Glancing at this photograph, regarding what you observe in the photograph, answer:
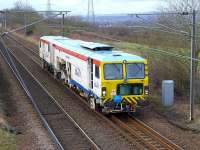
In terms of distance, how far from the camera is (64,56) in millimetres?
30672

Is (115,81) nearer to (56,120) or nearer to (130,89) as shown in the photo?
(130,89)

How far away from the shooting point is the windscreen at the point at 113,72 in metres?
21.6

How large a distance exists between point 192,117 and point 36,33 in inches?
2450

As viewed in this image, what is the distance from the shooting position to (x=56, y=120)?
22234mm

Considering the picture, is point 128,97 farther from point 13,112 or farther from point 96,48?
point 13,112

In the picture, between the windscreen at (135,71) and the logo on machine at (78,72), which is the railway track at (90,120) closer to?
the logo on machine at (78,72)

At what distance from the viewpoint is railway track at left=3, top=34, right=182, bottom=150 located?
1750 cm

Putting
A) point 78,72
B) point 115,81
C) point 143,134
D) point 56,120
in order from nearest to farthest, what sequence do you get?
point 143,134, point 115,81, point 56,120, point 78,72

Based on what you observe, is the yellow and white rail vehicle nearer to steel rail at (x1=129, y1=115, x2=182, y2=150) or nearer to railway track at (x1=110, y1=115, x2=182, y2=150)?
railway track at (x1=110, y1=115, x2=182, y2=150)

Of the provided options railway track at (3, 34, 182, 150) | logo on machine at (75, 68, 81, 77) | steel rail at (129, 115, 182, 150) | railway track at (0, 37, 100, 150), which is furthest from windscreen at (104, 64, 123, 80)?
logo on machine at (75, 68, 81, 77)

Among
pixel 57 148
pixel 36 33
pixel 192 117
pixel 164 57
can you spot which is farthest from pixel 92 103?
pixel 36 33

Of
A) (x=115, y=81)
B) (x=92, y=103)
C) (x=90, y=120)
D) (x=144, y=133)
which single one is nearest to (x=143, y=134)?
(x=144, y=133)

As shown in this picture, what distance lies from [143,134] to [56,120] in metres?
4.77

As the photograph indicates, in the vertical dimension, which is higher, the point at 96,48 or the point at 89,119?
the point at 96,48
